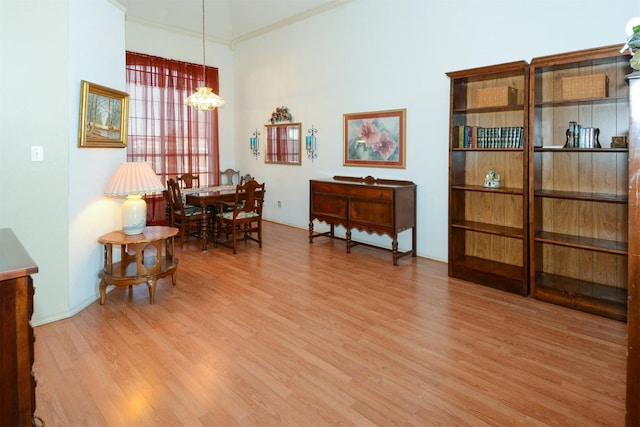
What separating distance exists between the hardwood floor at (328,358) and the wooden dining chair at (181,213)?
5.24ft

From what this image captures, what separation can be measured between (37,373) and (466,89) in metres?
4.58

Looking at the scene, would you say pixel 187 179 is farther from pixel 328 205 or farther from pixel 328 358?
pixel 328 358

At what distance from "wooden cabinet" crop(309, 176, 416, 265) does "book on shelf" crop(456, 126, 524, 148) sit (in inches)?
36.6

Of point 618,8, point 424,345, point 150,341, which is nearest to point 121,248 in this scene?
point 150,341

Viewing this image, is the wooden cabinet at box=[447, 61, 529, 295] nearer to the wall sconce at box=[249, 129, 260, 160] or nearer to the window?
the wall sconce at box=[249, 129, 260, 160]

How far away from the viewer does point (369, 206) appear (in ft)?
16.6

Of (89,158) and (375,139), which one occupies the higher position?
(375,139)

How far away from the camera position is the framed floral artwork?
532cm

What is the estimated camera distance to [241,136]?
8172 millimetres

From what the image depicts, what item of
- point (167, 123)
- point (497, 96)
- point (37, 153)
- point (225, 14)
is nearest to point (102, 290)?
point (37, 153)

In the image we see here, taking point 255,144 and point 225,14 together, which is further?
point 255,144

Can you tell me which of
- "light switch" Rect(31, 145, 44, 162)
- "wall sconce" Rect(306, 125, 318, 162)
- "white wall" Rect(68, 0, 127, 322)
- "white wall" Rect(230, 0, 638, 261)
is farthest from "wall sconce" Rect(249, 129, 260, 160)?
"light switch" Rect(31, 145, 44, 162)

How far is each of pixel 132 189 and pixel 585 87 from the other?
4003mm

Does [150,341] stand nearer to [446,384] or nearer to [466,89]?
[446,384]
